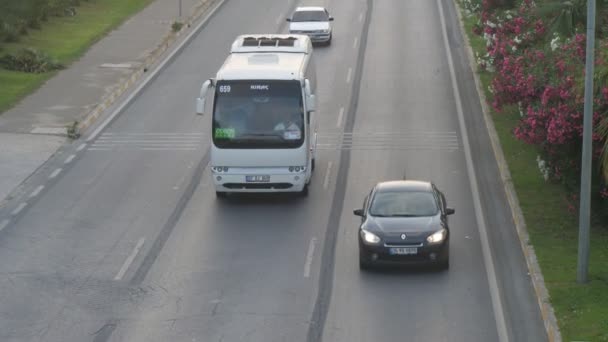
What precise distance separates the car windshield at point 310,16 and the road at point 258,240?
6900 mm

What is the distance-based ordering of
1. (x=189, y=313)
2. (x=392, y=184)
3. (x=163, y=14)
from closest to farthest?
1. (x=189, y=313)
2. (x=392, y=184)
3. (x=163, y=14)

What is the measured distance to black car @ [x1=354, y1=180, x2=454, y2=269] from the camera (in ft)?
73.8

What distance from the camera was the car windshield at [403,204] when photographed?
2348cm

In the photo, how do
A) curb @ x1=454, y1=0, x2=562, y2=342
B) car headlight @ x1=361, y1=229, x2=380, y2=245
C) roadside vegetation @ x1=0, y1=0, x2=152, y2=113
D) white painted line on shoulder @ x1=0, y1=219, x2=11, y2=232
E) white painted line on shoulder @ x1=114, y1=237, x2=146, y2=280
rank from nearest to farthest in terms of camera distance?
curb @ x1=454, y1=0, x2=562, y2=342 < car headlight @ x1=361, y1=229, x2=380, y2=245 < white painted line on shoulder @ x1=114, y1=237, x2=146, y2=280 < white painted line on shoulder @ x1=0, y1=219, x2=11, y2=232 < roadside vegetation @ x1=0, y1=0, x2=152, y2=113

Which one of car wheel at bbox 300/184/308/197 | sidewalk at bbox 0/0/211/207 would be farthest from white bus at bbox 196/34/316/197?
sidewalk at bbox 0/0/211/207

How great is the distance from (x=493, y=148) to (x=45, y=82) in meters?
17.8

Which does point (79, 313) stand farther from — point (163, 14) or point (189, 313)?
point (163, 14)

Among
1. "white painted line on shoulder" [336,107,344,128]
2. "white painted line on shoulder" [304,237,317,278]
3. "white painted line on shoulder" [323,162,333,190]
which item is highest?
"white painted line on shoulder" [304,237,317,278]

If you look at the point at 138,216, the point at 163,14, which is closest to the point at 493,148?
the point at 138,216

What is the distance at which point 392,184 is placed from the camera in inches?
974

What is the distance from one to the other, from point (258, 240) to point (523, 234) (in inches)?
218

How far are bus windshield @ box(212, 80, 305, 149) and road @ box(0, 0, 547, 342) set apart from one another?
161 centimetres

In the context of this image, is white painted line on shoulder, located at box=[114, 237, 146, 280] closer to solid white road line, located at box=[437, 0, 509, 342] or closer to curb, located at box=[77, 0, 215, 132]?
solid white road line, located at box=[437, 0, 509, 342]

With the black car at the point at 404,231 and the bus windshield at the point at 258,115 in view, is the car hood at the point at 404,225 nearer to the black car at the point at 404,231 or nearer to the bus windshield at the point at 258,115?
the black car at the point at 404,231
